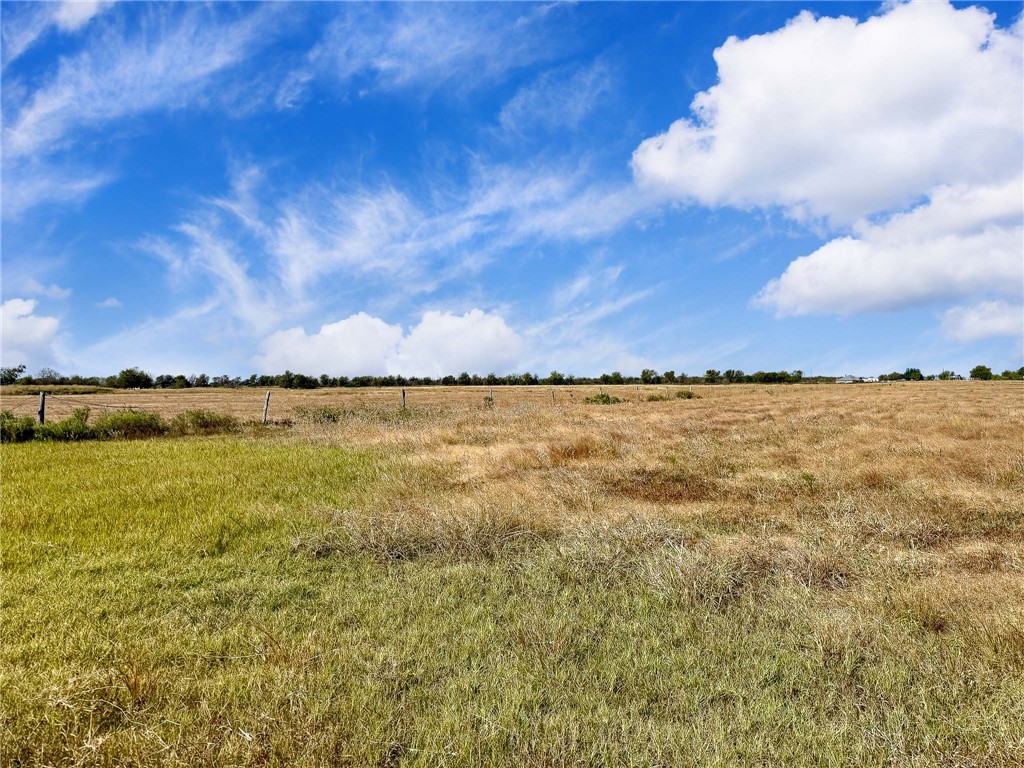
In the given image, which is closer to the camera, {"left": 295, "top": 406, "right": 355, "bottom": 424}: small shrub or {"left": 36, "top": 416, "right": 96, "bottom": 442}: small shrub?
{"left": 36, "top": 416, "right": 96, "bottom": 442}: small shrub

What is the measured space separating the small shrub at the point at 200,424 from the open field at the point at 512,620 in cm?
990

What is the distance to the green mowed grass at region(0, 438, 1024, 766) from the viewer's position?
3094 millimetres

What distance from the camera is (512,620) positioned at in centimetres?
481

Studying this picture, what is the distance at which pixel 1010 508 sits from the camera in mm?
8461

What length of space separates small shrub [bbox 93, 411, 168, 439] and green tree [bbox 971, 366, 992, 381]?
487 ft

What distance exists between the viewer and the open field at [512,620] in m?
3.16

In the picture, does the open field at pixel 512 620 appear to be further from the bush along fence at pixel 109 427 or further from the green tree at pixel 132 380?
the green tree at pixel 132 380

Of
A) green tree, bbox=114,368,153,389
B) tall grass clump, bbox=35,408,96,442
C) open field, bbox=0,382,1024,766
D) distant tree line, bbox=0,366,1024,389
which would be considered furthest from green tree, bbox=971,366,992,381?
green tree, bbox=114,368,153,389

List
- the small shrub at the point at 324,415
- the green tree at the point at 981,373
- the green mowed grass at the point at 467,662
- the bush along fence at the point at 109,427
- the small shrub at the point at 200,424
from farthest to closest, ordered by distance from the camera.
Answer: the green tree at the point at 981,373
the small shrub at the point at 324,415
the small shrub at the point at 200,424
the bush along fence at the point at 109,427
the green mowed grass at the point at 467,662

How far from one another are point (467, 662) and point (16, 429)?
1974cm

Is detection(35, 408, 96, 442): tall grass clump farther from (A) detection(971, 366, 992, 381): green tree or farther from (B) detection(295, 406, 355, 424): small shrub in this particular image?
(A) detection(971, 366, 992, 381): green tree

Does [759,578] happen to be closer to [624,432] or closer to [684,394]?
[624,432]

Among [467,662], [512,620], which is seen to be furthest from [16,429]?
[467,662]

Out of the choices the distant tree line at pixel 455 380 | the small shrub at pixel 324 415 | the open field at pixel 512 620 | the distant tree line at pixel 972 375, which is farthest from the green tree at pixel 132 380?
the distant tree line at pixel 972 375
